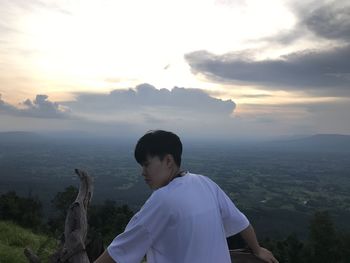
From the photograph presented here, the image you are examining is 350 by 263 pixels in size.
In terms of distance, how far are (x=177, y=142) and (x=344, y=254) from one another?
34.2m

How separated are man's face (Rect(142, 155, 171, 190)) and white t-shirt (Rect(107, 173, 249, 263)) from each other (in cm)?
13

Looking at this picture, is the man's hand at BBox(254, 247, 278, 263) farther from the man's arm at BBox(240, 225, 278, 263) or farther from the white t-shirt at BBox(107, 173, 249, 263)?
the white t-shirt at BBox(107, 173, 249, 263)

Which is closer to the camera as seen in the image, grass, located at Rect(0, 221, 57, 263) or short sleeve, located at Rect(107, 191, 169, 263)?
short sleeve, located at Rect(107, 191, 169, 263)

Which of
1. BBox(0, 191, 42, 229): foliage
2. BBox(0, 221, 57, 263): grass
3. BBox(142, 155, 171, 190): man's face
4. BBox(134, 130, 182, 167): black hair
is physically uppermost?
BBox(134, 130, 182, 167): black hair

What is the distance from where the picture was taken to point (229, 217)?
3285mm

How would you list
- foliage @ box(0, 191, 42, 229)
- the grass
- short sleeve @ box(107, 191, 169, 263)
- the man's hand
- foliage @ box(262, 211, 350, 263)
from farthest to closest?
foliage @ box(262, 211, 350, 263), foliage @ box(0, 191, 42, 229), the grass, the man's hand, short sleeve @ box(107, 191, 169, 263)

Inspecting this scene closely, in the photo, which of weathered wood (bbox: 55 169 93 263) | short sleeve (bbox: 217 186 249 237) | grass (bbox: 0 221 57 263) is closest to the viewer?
weathered wood (bbox: 55 169 93 263)

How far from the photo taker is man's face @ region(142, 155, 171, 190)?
9.70ft

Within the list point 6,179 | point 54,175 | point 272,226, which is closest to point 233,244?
point 272,226

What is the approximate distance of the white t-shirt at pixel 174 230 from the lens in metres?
2.69

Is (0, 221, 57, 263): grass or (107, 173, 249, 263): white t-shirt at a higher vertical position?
(107, 173, 249, 263): white t-shirt

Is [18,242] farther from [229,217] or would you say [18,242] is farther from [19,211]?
[19,211]

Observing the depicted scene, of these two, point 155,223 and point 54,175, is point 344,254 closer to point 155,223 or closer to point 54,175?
point 155,223

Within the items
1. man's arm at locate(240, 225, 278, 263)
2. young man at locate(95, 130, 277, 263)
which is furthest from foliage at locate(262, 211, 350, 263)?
young man at locate(95, 130, 277, 263)
